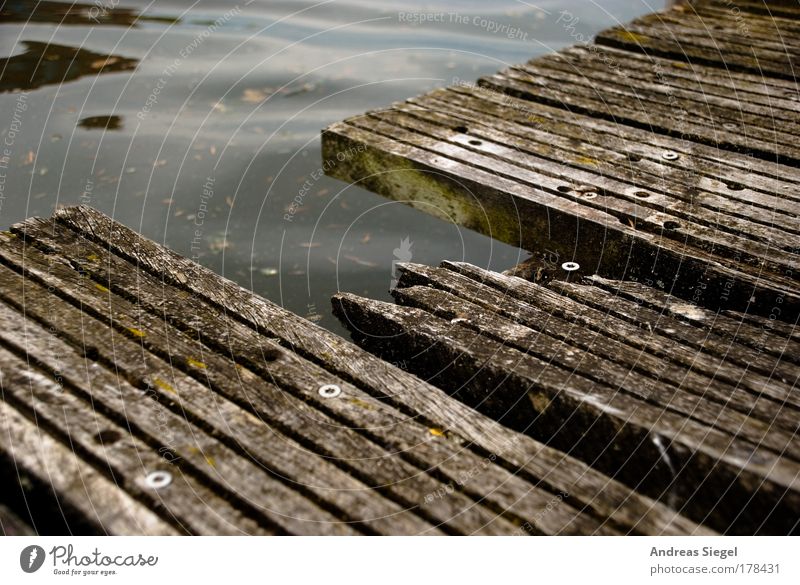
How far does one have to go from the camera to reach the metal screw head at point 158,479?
5.67 ft

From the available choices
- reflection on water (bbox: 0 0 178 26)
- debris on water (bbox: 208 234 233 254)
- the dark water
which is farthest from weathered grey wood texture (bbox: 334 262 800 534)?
reflection on water (bbox: 0 0 178 26)

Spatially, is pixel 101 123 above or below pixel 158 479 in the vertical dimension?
above

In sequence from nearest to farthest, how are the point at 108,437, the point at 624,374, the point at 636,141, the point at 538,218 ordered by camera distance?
1. the point at 108,437
2. the point at 624,374
3. the point at 538,218
4. the point at 636,141

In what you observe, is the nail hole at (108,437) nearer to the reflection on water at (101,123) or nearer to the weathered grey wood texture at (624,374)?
the weathered grey wood texture at (624,374)

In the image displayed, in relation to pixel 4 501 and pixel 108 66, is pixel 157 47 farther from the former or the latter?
pixel 4 501

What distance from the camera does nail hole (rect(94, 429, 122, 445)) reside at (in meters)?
1.83

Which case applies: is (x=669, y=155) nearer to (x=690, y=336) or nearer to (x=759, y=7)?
(x=690, y=336)

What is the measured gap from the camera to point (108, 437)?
1.85 meters

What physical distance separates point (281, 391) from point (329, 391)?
14 cm

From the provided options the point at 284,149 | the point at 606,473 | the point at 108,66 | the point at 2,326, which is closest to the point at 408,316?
the point at 606,473

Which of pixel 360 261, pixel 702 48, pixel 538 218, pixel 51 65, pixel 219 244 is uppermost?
pixel 51 65

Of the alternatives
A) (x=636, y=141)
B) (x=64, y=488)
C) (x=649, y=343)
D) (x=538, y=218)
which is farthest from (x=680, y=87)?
(x=64, y=488)

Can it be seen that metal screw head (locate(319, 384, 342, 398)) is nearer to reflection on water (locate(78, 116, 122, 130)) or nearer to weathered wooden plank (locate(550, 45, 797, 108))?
weathered wooden plank (locate(550, 45, 797, 108))

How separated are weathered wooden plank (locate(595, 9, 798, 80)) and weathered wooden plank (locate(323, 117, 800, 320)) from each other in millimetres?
2562
